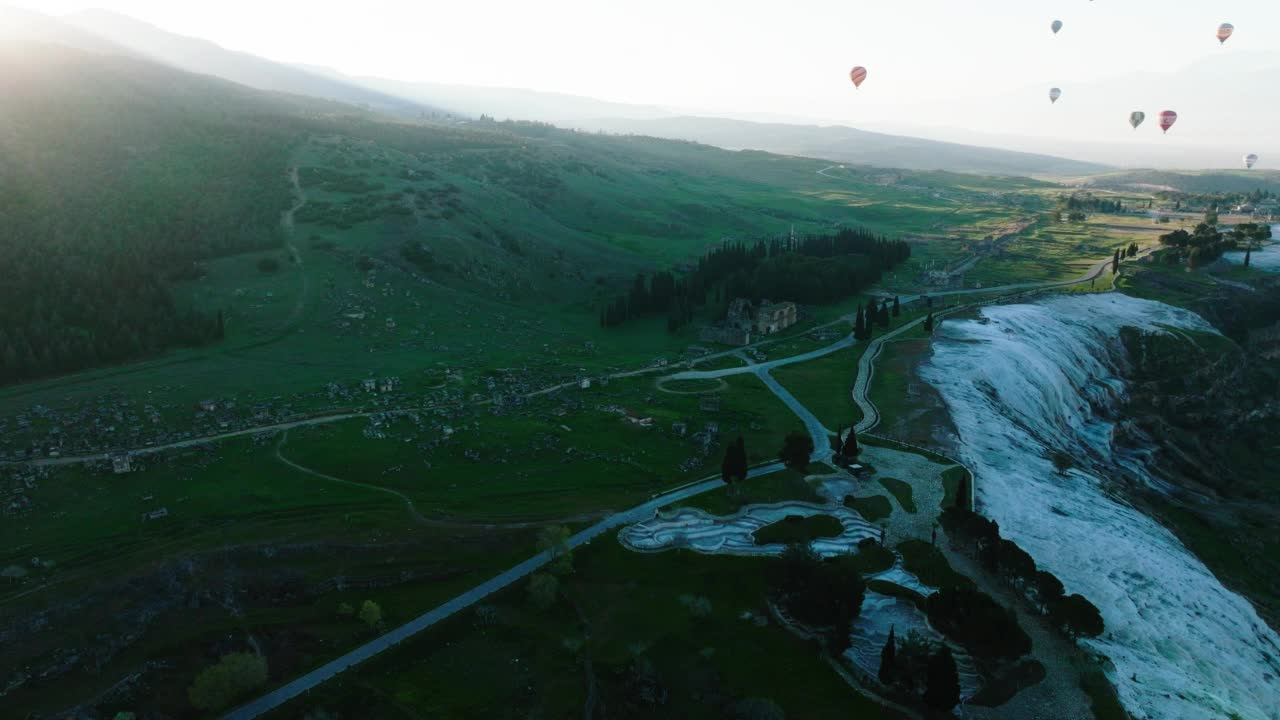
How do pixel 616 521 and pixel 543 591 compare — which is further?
pixel 616 521

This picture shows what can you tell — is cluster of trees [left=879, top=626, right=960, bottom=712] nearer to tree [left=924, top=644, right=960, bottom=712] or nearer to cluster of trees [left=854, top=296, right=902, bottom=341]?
tree [left=924, top=644, right=960, bottom=712]

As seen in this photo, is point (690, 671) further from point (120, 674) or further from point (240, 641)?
point (120, 674)

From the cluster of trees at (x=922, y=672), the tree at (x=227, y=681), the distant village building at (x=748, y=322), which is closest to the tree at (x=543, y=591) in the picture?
the tree at (x=227, y=681)

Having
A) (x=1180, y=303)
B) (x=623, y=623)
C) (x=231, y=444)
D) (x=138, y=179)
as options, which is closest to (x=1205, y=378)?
(x=1180, y=303)

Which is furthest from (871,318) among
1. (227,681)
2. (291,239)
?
(227,681)

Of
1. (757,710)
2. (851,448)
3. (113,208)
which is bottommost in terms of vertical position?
(757,710)

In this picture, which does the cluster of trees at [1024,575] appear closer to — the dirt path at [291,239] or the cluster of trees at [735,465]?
the cluster of trees at [735,465]

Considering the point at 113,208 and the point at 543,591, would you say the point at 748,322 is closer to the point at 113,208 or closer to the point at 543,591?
the point at 543,591

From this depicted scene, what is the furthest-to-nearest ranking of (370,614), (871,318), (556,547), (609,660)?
(871,318) < (556,547) < (370,614) < (609,660)
